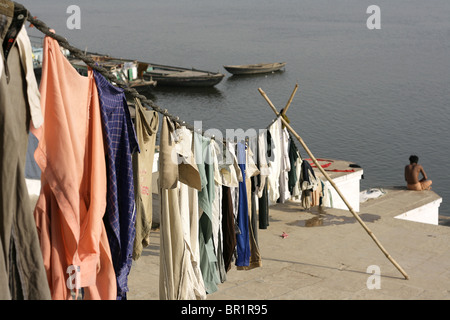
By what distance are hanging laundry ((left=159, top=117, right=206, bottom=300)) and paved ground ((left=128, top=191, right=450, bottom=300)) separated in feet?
5.66

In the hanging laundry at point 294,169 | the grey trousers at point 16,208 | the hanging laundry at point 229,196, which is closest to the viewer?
the grey trousers at point 16,208

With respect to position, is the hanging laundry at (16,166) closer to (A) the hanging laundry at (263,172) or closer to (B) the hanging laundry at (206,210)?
(B) the hanging laundry at (206,210)

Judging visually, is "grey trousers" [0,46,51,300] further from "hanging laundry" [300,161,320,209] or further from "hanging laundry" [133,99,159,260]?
"hanging laundry" [300,161,320,209]

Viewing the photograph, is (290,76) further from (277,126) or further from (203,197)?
(203,197)

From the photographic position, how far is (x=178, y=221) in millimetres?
4461

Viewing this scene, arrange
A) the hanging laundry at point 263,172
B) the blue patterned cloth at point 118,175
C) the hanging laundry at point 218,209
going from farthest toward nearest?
the hanging laundry at point 263,172 < the hanging laundry at point 218,209 < the blue patterned cloth at point 118,175

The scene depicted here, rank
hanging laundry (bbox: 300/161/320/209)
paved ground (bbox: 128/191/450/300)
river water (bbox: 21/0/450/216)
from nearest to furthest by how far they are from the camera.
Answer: paved ground (bbox: 128/191/450/300) < hanging laundry (bbox: 300/161/320/209) < river water (bbox: 21/0/450/216)

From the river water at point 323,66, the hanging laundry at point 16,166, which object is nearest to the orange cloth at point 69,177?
the hanging laundry at point 16,166

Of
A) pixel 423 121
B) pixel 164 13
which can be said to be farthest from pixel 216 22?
pixel 423 121

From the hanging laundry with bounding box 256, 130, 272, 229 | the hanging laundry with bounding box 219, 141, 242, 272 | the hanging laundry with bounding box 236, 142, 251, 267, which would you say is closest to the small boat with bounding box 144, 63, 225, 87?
the hanging laundry with bounding box 256, 130, 272, 229

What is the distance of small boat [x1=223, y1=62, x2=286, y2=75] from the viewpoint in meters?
36.2

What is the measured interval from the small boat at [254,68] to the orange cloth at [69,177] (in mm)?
33187

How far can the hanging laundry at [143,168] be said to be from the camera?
4004 mm

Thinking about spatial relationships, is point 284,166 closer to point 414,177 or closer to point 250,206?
point 250,206
